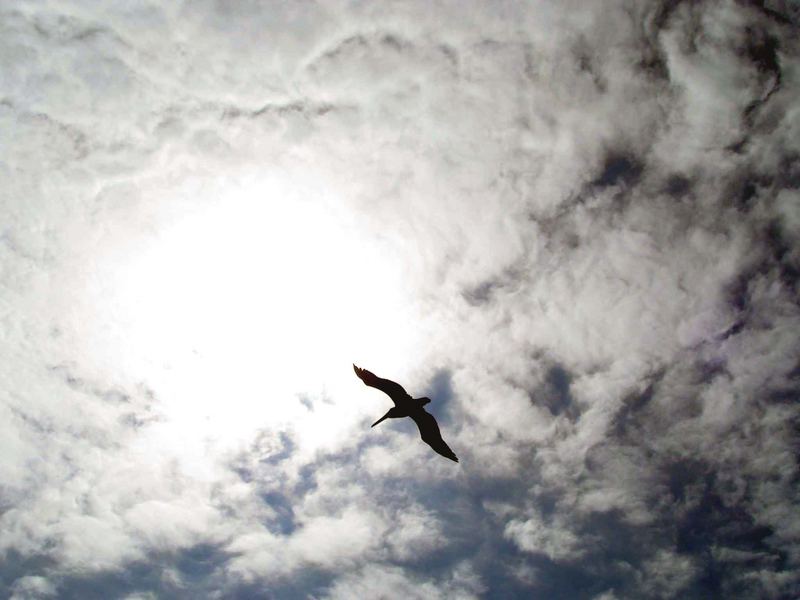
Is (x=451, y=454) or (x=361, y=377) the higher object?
(x=361, y=377)

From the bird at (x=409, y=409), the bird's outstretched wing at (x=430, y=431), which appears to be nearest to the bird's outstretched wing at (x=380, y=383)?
the bird at (x=409, y=409)

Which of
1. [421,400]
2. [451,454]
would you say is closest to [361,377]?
[421,400]

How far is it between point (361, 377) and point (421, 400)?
6.49 ft

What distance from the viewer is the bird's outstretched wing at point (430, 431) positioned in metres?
14.6

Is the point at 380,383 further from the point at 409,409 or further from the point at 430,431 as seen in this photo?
the point at 430,431

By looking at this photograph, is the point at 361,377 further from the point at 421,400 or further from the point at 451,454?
the point at 451,454

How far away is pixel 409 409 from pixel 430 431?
1351 mm

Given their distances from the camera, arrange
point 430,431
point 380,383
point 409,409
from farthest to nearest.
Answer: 1. point 430,431
2. point 409,409
3. point 380,383

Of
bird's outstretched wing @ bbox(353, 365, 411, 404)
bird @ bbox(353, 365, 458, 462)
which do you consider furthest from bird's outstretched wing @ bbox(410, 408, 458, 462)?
bird's outstretched wing @ bbox(353, 365, 411, 404)

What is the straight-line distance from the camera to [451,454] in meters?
14.8

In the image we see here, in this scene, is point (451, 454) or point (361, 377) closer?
point (361, 377)

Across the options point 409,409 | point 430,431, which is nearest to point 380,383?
point 409,409

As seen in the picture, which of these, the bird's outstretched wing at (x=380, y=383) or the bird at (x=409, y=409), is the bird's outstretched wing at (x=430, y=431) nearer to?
the bird at (x=409, y=409)

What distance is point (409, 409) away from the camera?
47.1ft
